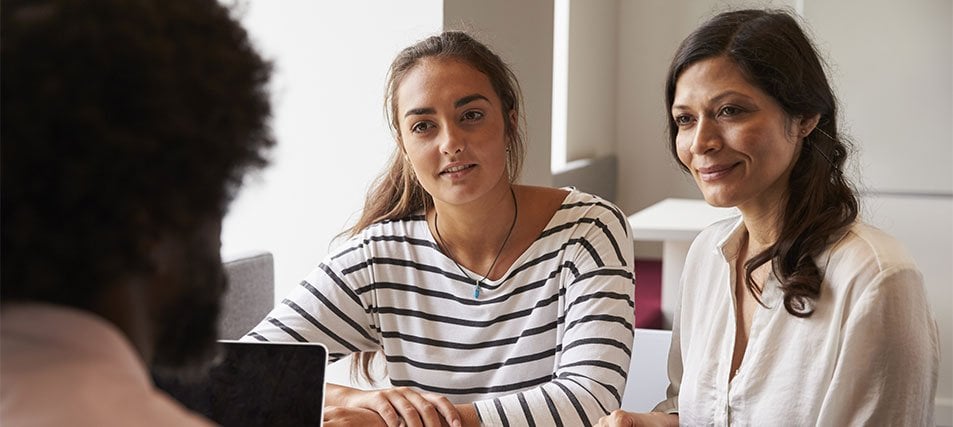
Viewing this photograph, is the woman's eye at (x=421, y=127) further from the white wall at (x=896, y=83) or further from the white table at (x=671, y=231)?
the white wall at (x=896, y=83)

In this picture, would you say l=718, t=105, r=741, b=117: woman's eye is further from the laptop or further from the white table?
the white table

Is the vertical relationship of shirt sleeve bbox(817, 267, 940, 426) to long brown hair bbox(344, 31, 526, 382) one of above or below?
below

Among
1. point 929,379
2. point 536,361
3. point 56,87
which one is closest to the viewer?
point 56,87

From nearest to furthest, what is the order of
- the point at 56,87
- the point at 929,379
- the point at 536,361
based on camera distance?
the point at 56,87, the point at 929,379, the point at 536,361

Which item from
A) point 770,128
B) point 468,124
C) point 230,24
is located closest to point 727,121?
point 770,128

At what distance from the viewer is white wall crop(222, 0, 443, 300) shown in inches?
100

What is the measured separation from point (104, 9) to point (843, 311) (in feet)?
3.79

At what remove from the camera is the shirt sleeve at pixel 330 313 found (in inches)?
68.8

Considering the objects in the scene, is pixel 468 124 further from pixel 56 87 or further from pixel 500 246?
pixel 56 87

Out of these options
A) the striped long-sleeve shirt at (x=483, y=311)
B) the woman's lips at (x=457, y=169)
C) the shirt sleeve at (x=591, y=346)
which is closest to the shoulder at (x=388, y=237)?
the striped long-sleeve shirt at (x=483, y=311)

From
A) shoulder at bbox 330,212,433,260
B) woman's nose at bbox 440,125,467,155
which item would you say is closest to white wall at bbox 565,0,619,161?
shoulder at bbox 330,212,433,260

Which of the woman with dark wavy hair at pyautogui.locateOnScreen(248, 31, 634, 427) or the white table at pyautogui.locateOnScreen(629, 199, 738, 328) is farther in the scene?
the white table at pyautogui.locateOnScreen(629, 199, 738, 328)

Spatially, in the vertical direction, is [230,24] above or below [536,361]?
above

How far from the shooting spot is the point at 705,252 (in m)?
1.73
